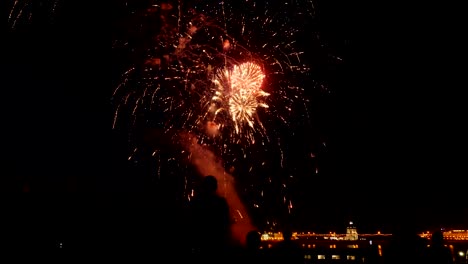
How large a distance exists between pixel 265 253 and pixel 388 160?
52.7ft

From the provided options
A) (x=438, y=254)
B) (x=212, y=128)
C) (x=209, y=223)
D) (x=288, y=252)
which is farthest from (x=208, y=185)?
(x=212, y=128)

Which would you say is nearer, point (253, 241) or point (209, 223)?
point (209, 223)

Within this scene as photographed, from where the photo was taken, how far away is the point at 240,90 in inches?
358

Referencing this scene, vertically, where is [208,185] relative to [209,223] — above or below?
above

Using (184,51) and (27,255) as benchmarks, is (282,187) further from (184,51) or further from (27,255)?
(27,255)

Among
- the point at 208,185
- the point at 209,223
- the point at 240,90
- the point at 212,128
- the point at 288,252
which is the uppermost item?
the point at 240,90

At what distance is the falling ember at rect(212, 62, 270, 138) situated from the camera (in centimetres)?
896

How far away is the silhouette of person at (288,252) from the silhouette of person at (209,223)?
0.76 metres

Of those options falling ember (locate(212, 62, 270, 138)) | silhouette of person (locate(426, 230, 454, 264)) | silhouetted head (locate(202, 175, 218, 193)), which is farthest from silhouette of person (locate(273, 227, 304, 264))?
falling ember (locate(212, 62, 270, 138))

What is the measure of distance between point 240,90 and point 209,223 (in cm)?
579

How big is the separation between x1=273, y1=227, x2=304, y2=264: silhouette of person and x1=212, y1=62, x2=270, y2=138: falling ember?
17.4 ft

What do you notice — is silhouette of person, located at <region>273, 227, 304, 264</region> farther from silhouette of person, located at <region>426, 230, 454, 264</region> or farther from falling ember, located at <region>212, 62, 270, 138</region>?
falling ember, located at <region>212, 62, 270, 138</region>

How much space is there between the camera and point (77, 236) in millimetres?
4750

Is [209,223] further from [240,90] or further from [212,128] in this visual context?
[212,128]
